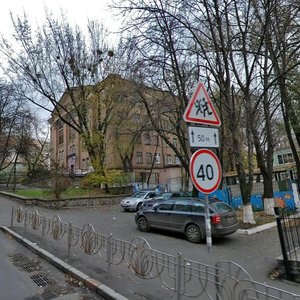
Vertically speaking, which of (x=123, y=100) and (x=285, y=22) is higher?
(x=123, y=100)

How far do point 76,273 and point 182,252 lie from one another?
424 centimetres

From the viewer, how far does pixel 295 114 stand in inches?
768

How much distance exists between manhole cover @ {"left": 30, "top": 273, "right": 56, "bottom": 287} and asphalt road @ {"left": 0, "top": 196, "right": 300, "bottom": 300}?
84 centimetres

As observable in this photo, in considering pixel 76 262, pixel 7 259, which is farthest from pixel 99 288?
pixel 7 259

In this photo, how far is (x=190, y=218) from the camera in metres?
12.4

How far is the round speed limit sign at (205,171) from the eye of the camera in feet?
14.0

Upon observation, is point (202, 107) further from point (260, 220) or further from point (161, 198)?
point (161, 198)

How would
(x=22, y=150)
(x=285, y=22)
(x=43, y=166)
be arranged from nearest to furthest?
1. (x=285, y=22)
2. (x=22, y=150)
3. (x=43, y=166)

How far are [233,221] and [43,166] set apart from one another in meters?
42.5

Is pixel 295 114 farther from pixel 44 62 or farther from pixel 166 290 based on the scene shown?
pixel 44 62

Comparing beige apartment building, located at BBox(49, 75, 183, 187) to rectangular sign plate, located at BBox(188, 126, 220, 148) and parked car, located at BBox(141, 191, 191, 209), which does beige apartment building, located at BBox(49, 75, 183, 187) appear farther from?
rectangular sign plate, located at BBox(188, 126, 220, 148)

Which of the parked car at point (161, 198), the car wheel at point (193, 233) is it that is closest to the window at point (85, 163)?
the parked car at point (161, 198)

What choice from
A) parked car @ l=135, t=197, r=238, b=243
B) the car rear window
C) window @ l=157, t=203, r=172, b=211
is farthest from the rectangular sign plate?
window @ l=157, t=203, r=172, b=211

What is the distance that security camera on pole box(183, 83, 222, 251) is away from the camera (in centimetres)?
431
